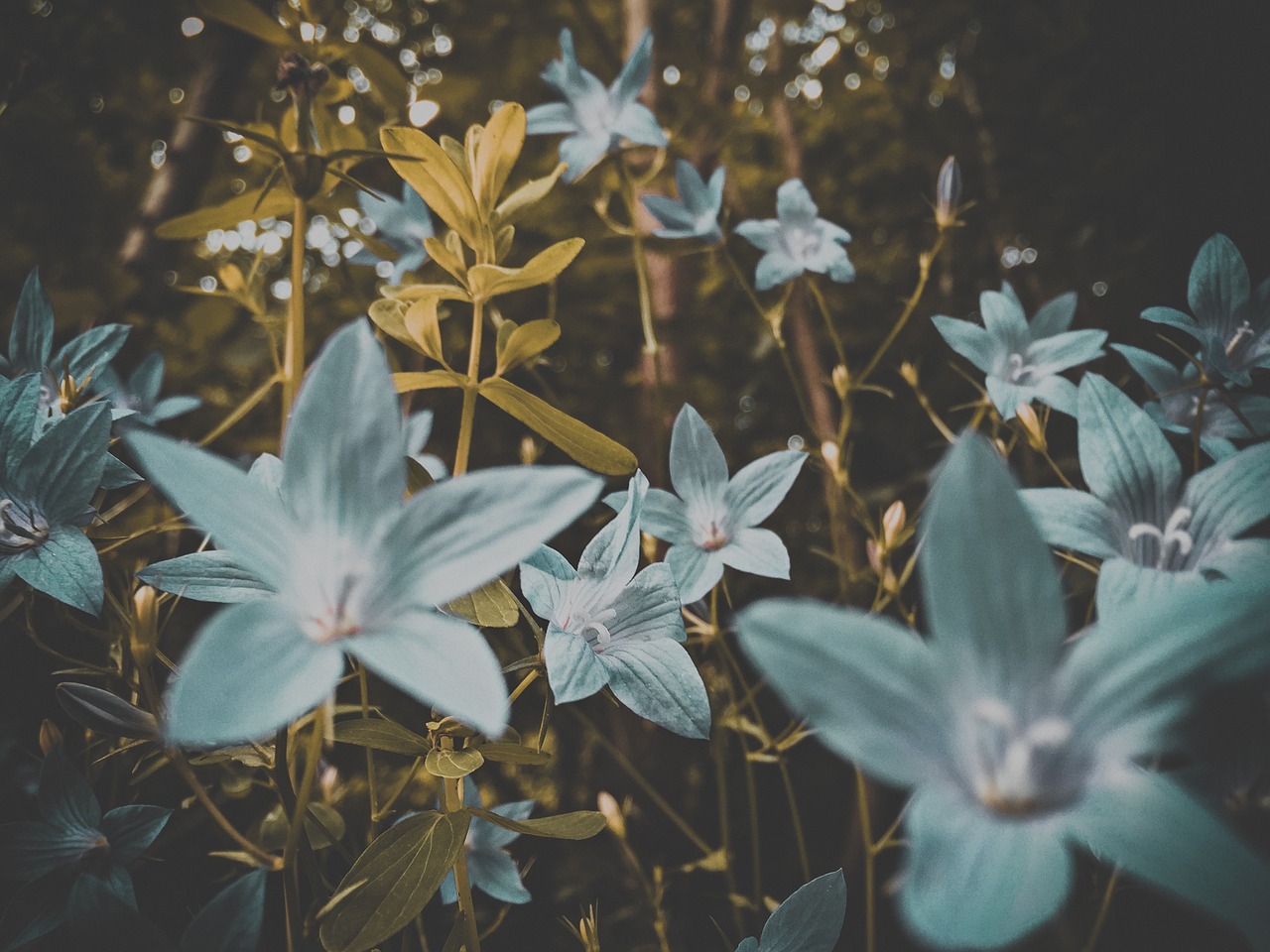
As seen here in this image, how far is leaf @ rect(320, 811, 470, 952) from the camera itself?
1.33 ft

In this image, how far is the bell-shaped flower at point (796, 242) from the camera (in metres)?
0.91

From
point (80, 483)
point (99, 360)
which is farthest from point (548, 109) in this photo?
point (80, 483)

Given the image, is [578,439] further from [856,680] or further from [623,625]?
[856,680]

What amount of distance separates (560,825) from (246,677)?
27 cm

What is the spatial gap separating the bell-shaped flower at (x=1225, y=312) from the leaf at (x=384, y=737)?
0.62 m

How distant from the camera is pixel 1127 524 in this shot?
1.56 feet

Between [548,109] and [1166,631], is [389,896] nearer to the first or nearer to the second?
[1166,631]

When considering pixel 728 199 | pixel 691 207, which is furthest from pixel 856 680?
pixel 728 199

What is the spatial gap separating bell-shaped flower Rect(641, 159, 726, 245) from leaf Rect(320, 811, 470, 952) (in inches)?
29.4

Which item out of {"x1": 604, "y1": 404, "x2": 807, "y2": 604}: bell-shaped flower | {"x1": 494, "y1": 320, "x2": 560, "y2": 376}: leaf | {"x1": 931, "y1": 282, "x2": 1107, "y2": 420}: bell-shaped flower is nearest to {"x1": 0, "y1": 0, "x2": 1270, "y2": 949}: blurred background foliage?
{"x1": 604, "y1": 404, "x2": 807, "y2": 604}: bell-shaped flower

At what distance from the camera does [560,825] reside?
19.9 inches

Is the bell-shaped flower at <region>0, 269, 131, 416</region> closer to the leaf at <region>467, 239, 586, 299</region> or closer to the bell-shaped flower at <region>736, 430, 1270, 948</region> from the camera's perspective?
the leaf at <region>467, 239, 586, 299</region>

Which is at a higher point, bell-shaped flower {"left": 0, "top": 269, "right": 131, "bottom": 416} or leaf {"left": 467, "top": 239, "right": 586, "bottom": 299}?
leaf {"left": 467, "top": 239, "right": 586, "bottom": 299}

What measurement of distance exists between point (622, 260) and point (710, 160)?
1.00ft
